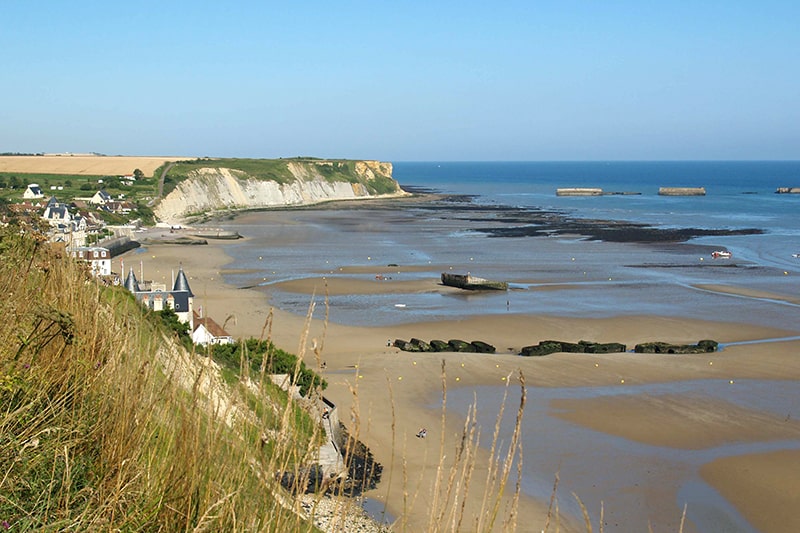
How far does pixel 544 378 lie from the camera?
24.3 m

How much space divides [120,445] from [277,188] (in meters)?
109

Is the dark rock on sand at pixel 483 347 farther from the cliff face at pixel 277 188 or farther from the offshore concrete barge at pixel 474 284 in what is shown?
the cliff face at pixel 277 188

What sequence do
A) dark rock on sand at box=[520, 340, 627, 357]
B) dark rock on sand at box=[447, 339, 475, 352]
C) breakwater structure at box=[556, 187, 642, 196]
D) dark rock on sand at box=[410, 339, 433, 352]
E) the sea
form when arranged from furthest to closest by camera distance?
1. breakwater structure at box=[556, 187, 642, 196]
2. dark rock on sand at box=[447, 339, 475, 352]
3. dark rock on sand at box=[410, 339, 433, 352]
4. dark rock on sand at box=[520, 340, 627, 357]
5. the sea

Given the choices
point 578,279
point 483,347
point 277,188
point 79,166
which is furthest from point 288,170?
point 483,347

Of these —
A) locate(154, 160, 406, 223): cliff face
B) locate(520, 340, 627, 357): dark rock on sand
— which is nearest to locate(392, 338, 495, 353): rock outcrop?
locate(520, 340, 627, 357): dark rock on sand

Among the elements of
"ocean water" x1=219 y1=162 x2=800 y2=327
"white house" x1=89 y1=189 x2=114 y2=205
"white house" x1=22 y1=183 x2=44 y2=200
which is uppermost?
"white house" x1=22 y1=183 x2=44 y2=200

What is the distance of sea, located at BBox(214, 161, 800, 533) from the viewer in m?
16.7

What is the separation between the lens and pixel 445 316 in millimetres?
33875

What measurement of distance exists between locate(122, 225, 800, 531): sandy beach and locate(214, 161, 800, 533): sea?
567 millimetres

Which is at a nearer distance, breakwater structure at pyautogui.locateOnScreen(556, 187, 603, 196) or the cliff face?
the cliff face

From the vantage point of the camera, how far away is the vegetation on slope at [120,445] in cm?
270

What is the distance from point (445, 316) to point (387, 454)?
1680cm

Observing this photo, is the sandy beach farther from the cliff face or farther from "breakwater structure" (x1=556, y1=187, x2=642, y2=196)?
"breakwater structure" (x1=556, y1=187, x2=642, y2=196)

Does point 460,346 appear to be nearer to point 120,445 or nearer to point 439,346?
point 439,346
